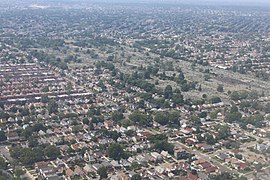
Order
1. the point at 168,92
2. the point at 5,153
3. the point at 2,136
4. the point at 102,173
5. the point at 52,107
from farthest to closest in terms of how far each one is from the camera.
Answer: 1. the point at 168,92
2. the point at 52,107
3. the point at 2,136
4. the point at 5,153
5. the point at 102,173

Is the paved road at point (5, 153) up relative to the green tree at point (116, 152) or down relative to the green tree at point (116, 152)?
down

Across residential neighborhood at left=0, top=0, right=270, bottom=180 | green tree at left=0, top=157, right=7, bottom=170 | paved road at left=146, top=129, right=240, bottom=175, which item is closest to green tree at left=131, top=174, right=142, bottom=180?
residential neighborhood at left=0, top=0, right=270, bottom=180

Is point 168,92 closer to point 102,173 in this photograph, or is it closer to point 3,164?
point 102,173

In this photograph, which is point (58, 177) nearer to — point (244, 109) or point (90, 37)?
point (244, 109)

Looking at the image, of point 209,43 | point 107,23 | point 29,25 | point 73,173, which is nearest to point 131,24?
point 107,23

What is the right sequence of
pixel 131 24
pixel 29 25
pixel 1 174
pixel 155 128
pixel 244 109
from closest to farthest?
1. pixel 1 174
2. pixel 155 128
3. pixel 244 109
4. pixel 29 25
5. pixel 131 24

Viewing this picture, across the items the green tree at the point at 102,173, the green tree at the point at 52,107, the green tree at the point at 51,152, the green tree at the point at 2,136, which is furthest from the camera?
the green tree at the point at 52,107

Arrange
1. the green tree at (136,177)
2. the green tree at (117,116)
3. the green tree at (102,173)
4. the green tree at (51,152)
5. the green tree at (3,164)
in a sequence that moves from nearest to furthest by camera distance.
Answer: the green tree at (136,177) → the green tree at (102,173) → the green tree at (3,164) → the green tree at (51,152) → the green tree at (117,116)

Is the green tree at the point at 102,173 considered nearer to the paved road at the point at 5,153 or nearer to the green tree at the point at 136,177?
the green tree at the point at 136,177

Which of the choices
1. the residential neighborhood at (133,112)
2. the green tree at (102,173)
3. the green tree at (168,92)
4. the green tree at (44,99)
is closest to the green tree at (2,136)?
the residential neighborhood at (133,112)

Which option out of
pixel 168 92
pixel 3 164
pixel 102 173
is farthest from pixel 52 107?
pixel 102 173

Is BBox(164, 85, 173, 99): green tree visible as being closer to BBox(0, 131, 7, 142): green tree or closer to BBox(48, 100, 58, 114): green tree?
BBox(48, 100, 58, 114): green tree
